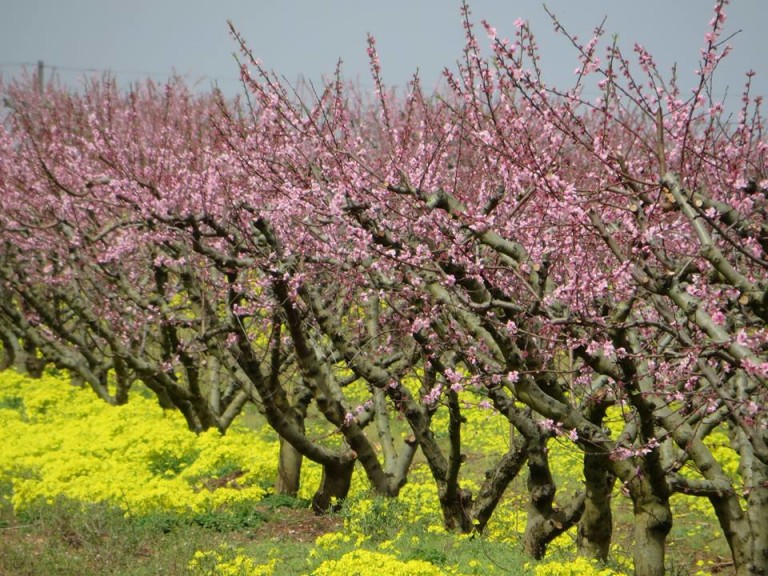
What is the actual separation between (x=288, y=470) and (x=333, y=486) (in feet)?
4.11

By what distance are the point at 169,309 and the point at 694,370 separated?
27.2ft

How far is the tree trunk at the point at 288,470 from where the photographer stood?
12578 mm

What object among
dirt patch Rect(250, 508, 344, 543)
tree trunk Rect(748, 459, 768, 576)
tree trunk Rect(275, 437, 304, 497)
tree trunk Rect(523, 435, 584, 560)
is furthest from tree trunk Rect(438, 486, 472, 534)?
tree trunk Rect(748, 459, 768, 576)

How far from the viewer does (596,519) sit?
834 cm

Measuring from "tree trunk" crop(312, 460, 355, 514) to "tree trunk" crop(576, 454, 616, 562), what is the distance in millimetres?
3756

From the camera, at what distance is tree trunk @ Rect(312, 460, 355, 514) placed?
11.5m

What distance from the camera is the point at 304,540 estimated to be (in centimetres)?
976

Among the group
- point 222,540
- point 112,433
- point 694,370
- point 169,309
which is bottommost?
point 222,540

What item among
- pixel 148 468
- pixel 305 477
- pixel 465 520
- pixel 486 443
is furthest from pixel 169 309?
pixel 486 443

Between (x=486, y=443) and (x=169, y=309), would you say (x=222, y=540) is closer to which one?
(x=169, y=309)

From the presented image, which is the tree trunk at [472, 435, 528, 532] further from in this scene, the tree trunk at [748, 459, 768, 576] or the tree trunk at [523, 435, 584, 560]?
the tree trunk at [748, 459, 768, 576]

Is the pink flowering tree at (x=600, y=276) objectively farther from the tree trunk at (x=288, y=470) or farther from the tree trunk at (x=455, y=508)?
the tree trunk at (x=288, y=470)

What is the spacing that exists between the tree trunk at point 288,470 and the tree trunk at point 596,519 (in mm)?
5080

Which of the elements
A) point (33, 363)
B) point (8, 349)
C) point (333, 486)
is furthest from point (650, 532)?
point (8, 349)
